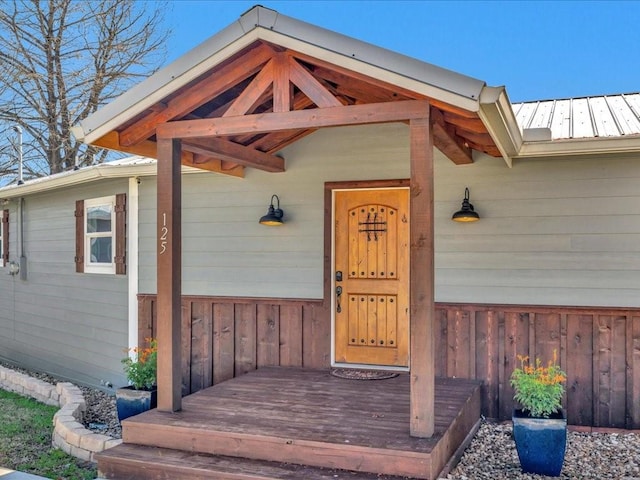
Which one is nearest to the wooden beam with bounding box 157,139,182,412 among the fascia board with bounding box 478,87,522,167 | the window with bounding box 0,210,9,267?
the fascia board with bounding box 478,87,522,167

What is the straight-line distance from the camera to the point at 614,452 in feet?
14.3

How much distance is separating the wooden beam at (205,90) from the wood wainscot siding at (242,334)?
2301 millimetres

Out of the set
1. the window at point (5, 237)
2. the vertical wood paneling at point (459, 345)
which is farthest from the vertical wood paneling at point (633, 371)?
the window at point (5, 237)

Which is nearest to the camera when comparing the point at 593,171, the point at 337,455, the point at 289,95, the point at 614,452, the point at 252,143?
the point at 337,455

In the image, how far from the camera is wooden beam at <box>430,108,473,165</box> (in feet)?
12.2

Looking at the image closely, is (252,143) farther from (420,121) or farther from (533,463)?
(533,463)

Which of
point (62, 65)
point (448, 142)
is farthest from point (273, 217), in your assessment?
point (62, 65)

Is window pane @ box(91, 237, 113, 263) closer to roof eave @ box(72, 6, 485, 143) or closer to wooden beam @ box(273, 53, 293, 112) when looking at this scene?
roof eave @ box(72, 6, 485, 143)

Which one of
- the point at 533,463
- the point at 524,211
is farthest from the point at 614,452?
the point at 524,211

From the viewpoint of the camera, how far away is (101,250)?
22.9 ft

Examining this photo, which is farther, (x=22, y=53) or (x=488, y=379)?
(x=22, y=53)

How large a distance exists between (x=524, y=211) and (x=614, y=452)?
79.7 inches

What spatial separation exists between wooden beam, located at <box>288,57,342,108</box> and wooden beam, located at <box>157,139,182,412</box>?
1032mm

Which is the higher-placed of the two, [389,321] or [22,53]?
[22,53]
